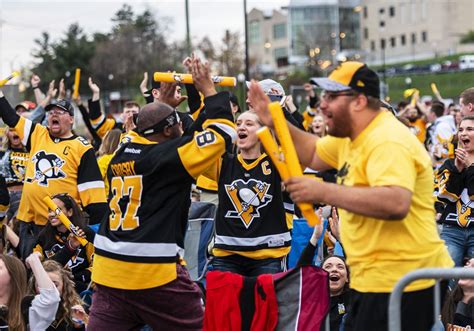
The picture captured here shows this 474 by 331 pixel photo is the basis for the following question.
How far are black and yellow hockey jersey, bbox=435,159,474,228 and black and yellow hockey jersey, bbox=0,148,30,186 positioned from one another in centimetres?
552

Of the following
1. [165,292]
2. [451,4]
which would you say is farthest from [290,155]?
[451,4]

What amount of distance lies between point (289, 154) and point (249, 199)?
2.97 m

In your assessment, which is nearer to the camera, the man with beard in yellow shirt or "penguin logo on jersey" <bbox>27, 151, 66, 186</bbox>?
the man with beard in yellow shirt

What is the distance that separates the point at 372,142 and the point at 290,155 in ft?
1.40

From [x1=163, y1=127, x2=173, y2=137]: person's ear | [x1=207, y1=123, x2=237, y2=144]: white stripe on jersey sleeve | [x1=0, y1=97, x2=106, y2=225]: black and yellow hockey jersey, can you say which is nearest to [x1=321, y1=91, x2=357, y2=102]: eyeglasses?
[x1=207, y1=123, x2=237, y2=144]: white stripe on jersey sleeve

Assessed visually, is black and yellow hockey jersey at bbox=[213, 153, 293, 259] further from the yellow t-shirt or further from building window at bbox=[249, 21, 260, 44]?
building window at bbox=[249, 21, 260, 44]

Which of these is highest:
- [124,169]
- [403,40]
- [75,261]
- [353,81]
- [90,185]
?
[353,81]

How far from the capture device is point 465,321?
23.7ft

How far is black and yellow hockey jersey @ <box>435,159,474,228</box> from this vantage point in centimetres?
877

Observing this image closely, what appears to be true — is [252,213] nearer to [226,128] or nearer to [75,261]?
[226,128]

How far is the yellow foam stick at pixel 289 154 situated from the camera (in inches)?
194

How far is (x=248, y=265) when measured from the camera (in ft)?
26.0

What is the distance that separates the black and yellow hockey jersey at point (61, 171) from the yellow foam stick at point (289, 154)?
467 cm

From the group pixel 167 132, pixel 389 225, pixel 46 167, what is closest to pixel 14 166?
pixel 46 167
